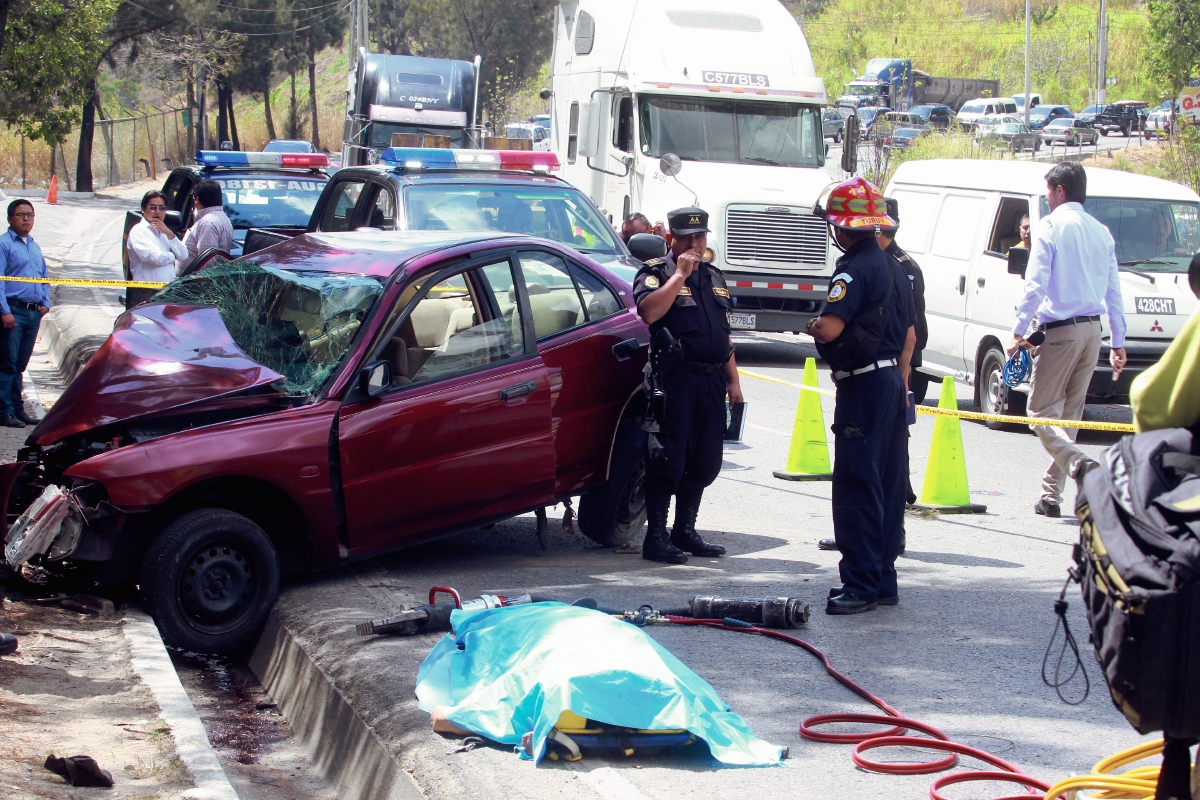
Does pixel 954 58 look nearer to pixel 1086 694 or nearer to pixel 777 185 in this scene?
pixel 777 185

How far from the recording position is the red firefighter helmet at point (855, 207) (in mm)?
5523

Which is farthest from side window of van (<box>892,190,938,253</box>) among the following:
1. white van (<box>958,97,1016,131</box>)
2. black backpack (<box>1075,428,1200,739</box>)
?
white van (<box>958,97,1016,131</box>)

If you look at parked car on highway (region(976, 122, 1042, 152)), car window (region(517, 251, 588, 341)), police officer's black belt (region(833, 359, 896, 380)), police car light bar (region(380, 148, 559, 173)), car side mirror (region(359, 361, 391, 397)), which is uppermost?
parked car on highway (region(976, 122, 1042, 152))

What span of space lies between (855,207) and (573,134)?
11646 millimetres

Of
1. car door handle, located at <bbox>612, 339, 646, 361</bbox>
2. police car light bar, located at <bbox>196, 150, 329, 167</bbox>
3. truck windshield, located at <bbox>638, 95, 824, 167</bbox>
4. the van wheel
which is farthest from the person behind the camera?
truck windshield, located at <bbox>638, 95, 824, 167</bbox>

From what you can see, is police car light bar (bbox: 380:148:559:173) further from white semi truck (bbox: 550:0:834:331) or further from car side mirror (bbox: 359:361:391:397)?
car side mirror (bbox: 359:361:391:397)

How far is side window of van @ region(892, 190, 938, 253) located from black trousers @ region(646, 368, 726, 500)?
6.70 metres

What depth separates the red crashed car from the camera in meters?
5.41

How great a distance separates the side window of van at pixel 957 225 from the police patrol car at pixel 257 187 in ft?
20.8

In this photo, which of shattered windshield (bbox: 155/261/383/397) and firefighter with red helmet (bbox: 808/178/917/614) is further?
shattered windshield (bbox: 155/261/383/397)

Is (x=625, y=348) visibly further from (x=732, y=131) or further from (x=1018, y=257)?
(x=732, y=131)

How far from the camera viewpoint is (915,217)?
1279 cm

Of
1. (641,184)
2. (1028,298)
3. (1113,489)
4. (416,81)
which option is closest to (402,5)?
(416,81)

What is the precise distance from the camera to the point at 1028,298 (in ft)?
25.6
